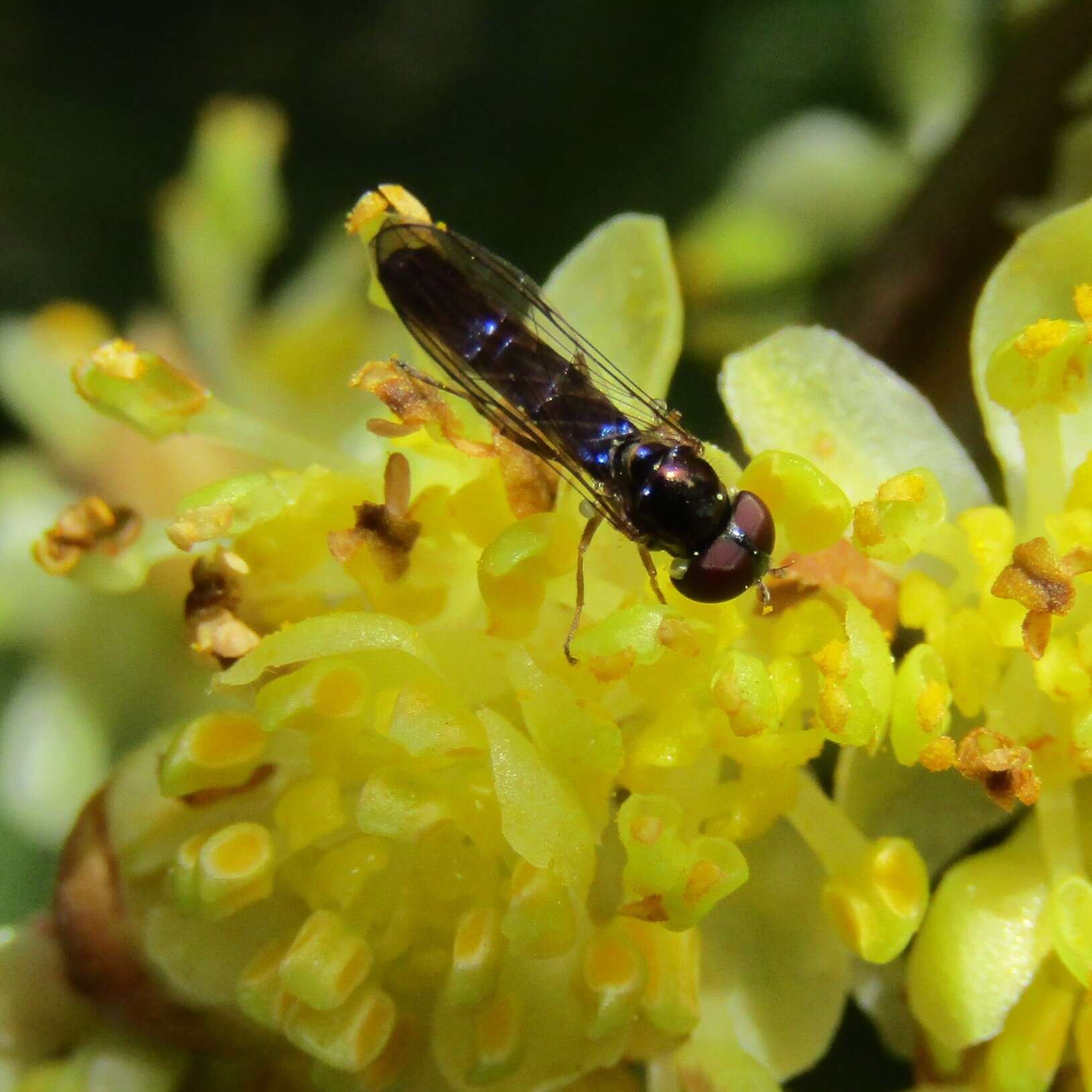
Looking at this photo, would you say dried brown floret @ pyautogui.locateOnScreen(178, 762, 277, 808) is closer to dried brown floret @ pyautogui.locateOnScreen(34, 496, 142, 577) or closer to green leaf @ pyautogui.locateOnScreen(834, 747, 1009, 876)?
dried brown floret @ pyautogui.locateOnScreen(34, 496, 142, 577)

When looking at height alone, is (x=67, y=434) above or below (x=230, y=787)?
below

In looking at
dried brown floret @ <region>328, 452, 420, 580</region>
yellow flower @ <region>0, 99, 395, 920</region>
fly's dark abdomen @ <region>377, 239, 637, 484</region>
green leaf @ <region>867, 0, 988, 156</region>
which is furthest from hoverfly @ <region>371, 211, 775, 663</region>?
green leaf @ <region>867, 0, 988, 156</region>

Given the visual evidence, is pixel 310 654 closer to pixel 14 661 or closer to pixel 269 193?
pixel 14 661

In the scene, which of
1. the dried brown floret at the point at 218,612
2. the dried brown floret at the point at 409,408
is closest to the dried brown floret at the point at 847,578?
the dried brown floret at the point at 409,408

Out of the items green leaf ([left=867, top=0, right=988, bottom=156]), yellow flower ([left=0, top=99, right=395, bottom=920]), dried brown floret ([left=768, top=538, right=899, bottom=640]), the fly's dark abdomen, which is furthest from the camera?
green leaf ([left=867, top=0, right=988, bottom=156])

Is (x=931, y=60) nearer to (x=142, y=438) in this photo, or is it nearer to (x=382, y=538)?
(x=142, y=438)

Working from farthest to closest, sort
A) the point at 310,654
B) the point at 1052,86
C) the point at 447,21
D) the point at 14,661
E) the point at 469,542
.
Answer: the point at 447,21 → the point at 14,661 → the point at 1052,86 → the point at 469,542 → the point at 310,654

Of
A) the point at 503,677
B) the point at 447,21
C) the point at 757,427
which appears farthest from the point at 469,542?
the point at 447,21
